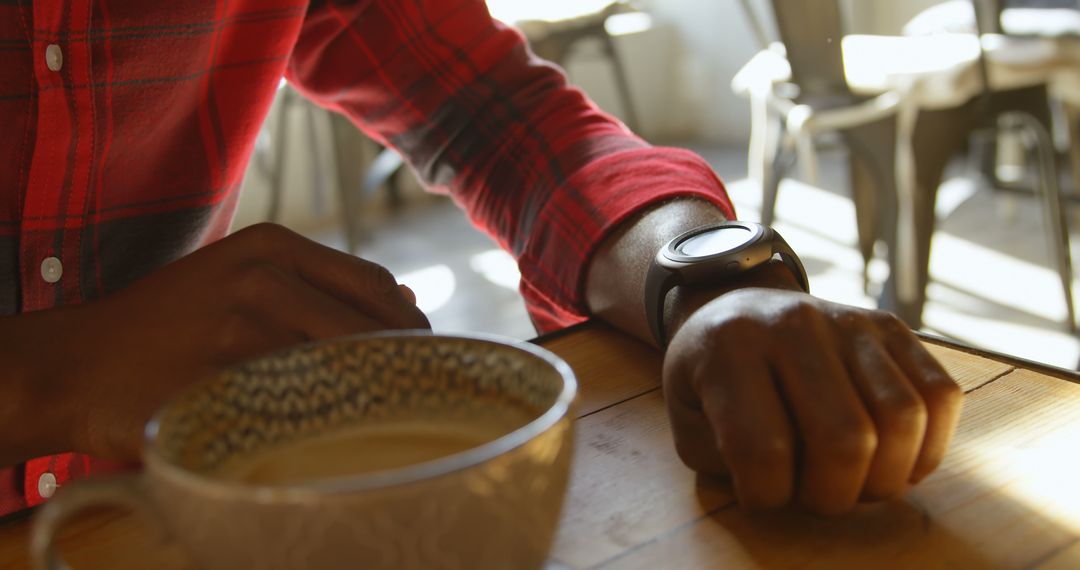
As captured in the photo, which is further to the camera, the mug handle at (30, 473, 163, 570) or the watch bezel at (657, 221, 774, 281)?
the watch bezel at (657, 221, 774, 281)

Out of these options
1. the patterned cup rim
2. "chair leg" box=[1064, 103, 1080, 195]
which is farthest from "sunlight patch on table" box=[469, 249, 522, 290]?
the patterned cup rim

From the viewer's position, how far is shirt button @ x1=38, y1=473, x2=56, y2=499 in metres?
0.60

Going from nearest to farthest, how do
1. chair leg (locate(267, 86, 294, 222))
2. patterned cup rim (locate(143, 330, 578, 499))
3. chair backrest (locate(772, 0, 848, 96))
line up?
patterned cup rim (locate(143, 330, 578, 499)) → chair backrest (locate(772, 0, 848, 96)) → chair leg (locate(267, 86, 294, 222))

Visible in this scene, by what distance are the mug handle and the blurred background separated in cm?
176

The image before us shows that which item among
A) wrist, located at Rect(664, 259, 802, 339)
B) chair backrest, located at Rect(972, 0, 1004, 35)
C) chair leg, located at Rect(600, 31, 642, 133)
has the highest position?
wrist, located at Rect(664, 259, 802, 339)

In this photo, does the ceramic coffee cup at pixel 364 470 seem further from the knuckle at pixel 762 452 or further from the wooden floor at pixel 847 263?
the wooden floor at pixel 847 263

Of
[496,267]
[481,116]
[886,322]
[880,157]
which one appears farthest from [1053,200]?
[886,322]

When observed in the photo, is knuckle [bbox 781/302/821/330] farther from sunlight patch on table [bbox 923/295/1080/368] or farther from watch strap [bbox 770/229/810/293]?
sunlight patch on table [bbox 923/295/1080/368]

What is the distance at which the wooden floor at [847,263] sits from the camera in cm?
218

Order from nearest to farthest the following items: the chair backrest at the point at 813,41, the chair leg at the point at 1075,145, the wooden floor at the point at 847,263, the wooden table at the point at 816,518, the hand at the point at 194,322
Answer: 1. the wooden table at the point at 816,518
2. the hand at the point at 194,322
3. the chair backrest at the point at 813,41
4. the wooden floor at the point at 847,263
5. the chair leg at the point at 1075,145

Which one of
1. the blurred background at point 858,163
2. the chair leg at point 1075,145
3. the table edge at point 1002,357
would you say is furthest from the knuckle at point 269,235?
the chair leg at point 1075,145

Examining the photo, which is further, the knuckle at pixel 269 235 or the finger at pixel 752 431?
the knuckle at pixel 269 235

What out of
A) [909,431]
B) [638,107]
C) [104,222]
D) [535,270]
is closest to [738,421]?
[909,431]

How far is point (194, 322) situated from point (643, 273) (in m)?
0.22
